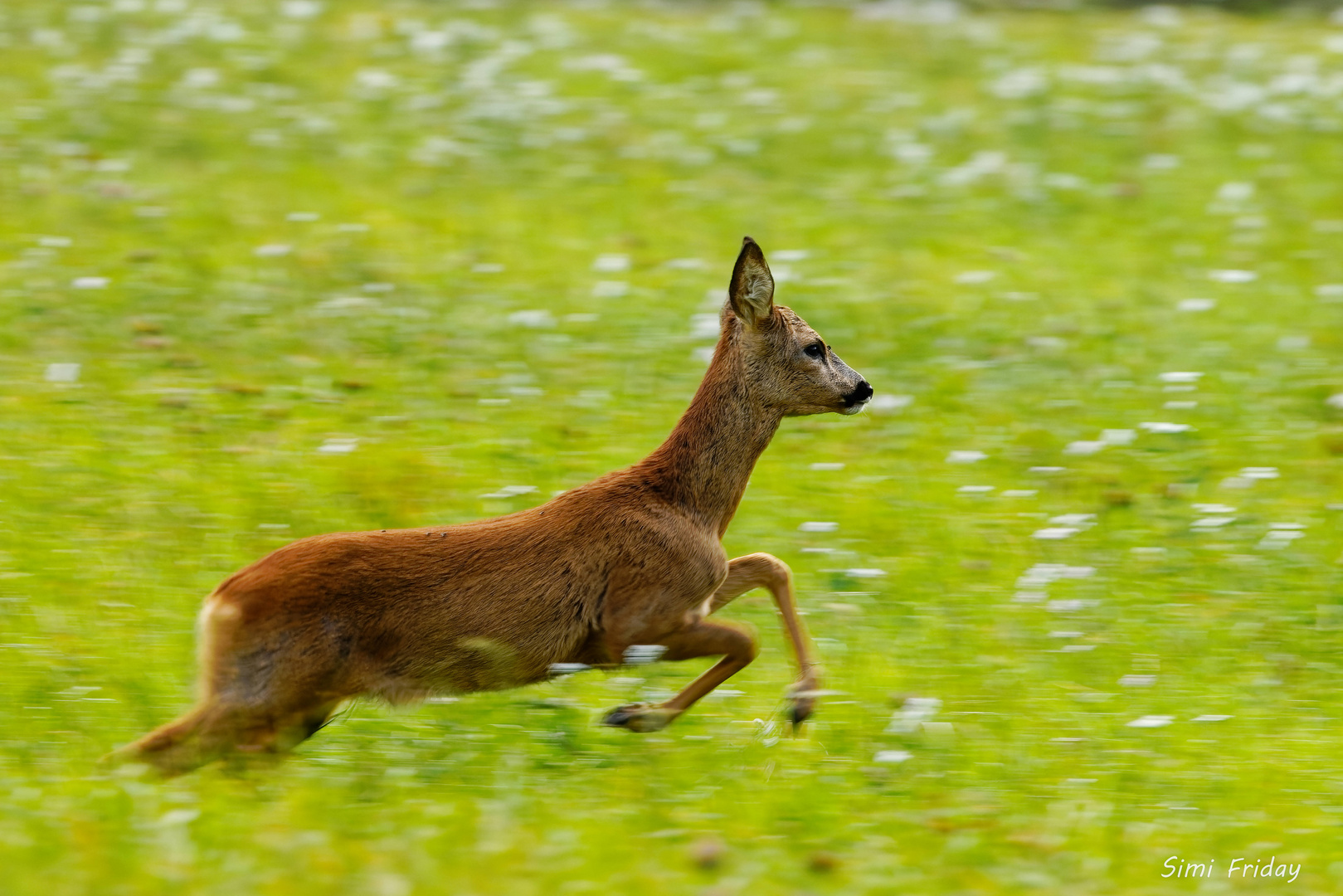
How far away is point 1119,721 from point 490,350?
4470 millimetres

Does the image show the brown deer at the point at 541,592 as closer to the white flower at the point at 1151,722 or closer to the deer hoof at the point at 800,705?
the deer hoof at the point at 800,705

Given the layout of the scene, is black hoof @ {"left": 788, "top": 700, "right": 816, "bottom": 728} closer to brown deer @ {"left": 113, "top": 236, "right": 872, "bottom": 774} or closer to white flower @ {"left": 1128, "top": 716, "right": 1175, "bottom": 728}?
brown deer @ {"left": 113, "top": 236, "right": 872, "bottom": 774}

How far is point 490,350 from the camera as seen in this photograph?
30.7 feet

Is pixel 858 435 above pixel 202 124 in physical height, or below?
below

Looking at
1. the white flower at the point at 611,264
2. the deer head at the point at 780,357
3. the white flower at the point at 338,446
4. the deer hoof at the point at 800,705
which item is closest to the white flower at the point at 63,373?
the white flower at the point at 338,446

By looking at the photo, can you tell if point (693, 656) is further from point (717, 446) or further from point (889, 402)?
point (889, 402)

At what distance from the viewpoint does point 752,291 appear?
19.5ft

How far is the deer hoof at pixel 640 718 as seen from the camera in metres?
5.50

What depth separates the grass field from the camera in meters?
4.88

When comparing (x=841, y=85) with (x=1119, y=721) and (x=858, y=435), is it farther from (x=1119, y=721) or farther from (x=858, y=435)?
(x=1119, y=721)

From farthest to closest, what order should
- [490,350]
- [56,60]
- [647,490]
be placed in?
[56,60]
[490,350]
[647,490]

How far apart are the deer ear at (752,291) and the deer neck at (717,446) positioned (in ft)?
0.36

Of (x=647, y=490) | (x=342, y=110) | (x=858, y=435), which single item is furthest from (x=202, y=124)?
(x=647, y=490)

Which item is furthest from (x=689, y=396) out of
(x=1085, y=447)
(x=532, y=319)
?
(x=1085, y=447)
